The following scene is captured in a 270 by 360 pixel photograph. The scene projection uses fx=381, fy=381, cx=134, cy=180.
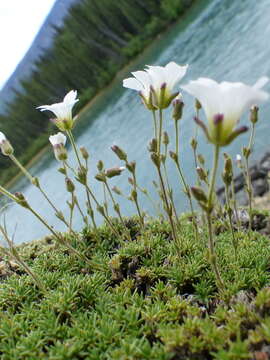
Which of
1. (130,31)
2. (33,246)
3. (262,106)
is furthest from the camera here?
(130,31)

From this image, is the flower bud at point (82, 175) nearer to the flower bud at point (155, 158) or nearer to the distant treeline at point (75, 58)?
the flower bud at point (155, 158)

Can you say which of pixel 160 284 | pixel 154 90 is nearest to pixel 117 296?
pixel 160 284

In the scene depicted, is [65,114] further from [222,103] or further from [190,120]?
[190,120]

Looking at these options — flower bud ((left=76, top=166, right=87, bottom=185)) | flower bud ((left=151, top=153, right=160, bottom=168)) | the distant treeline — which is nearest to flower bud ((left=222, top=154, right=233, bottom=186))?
flower bud ((left=151, top=153, right=160, bottom=168))

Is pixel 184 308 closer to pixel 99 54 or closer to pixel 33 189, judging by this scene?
pixel 33 189

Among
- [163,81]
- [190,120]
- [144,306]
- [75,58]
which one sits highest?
[75,58]

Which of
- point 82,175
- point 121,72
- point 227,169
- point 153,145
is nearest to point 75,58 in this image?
point 121,72
